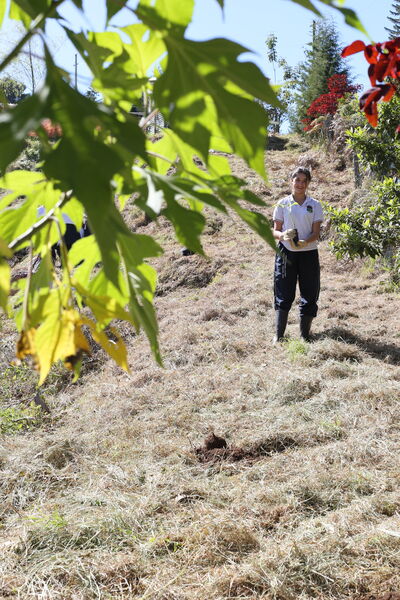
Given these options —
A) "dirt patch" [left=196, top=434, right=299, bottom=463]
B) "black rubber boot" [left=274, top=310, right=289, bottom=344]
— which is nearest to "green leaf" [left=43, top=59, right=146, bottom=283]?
"dirt patch" [left=196, top=434, right=299, bottom=463]

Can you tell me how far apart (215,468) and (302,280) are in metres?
2.26

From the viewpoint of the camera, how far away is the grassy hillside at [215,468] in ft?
6.89

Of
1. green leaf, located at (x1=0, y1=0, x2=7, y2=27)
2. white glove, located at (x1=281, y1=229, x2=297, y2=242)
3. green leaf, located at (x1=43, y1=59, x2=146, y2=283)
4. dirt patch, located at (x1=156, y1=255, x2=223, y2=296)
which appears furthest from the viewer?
dirt patch, located at (x1=156, y1=255, x2=223, y2=296)

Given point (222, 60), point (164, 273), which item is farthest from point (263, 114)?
point (164, 273)

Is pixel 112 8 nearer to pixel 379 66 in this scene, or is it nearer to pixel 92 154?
pixel 92 154

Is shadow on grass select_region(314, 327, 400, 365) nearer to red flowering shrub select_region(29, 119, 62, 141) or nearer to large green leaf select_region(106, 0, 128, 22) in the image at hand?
large green leaf select_region(106, 0, 128, 22)

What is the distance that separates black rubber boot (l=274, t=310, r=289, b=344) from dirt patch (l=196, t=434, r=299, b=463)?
1761mm

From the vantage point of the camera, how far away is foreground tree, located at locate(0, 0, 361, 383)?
34 centimetres

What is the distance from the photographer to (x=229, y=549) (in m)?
2.25

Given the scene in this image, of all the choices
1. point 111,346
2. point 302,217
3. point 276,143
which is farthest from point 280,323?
point 276,143

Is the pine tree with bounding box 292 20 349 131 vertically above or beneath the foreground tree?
above

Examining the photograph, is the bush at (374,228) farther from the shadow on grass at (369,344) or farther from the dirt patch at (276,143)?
the dirt patch at (276,143)

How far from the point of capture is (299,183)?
14.9 ft

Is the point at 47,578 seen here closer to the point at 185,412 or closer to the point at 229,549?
the point at 229,549
